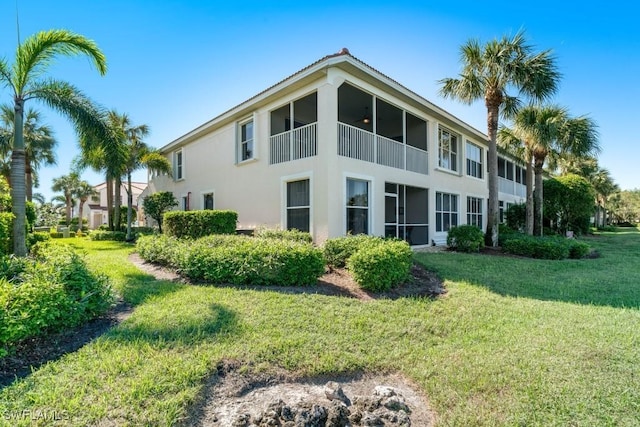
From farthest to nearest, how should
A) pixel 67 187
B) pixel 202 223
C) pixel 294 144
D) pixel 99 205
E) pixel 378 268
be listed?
pixel 99 205 < pixel 67 187 < pixel 294 144 < pixel 202 223 < pixel 378 268

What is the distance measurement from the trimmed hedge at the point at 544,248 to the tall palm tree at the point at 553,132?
538 cm

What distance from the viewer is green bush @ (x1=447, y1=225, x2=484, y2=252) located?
12.3 meters

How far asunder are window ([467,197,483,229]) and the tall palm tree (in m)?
3.35

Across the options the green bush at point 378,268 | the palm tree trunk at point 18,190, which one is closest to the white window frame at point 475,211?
the green bush at point 378,268

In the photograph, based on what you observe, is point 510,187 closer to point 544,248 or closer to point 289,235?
point 544,248

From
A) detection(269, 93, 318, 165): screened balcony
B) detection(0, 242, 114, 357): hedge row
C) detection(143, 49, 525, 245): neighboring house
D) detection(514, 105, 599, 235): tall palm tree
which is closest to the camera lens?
detection(0, 242, 114, 357): hedge row

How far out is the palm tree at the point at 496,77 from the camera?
476 inches

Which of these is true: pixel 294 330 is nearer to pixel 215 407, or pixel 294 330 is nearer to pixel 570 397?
pixel 215 407

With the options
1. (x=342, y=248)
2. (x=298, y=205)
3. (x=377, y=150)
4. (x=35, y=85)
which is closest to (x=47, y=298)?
(x=342, y=248)

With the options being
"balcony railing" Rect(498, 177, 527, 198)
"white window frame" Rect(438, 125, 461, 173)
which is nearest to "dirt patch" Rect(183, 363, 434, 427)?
"white window frame" Rect(438, 125, 461, 173)

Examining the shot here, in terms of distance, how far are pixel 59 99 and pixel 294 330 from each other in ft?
30.2

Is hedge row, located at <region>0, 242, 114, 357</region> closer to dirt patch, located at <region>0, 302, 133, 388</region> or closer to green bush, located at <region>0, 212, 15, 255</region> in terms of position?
dirt patch, located at <region>0, 302, 133, 388</region>

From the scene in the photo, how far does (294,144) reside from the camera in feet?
37.2

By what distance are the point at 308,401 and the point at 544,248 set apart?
474 inches
